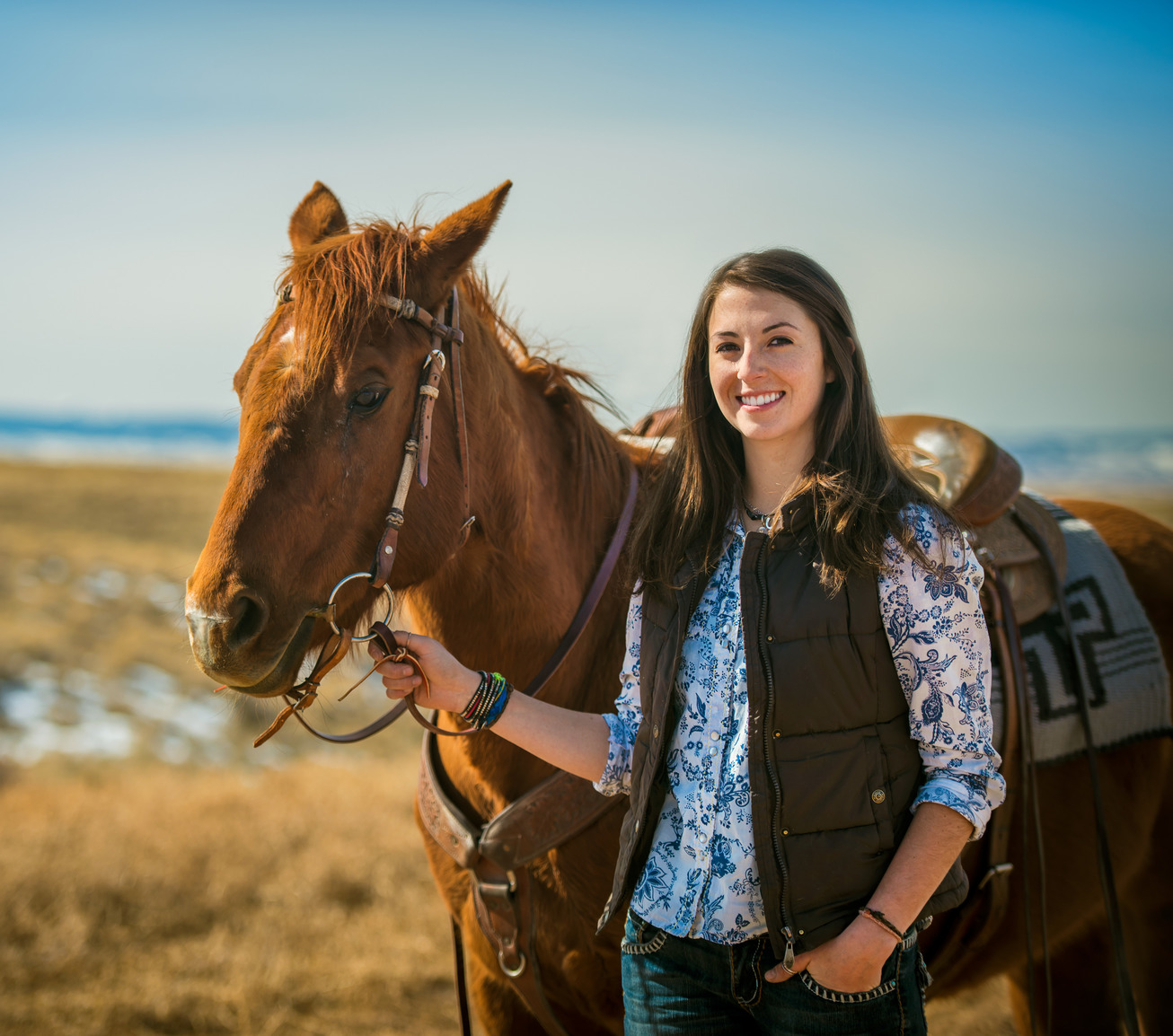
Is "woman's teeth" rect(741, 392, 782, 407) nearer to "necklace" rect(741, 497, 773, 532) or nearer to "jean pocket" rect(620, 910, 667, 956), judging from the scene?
"necklace" rect(741, 497, 773, 532)

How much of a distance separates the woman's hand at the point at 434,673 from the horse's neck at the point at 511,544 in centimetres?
37

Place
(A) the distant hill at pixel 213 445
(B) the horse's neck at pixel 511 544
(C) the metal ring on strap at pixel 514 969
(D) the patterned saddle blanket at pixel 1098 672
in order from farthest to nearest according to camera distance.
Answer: (A) the distant hill at pixel 213 445 → (D) the patterned saddle blanket at pixel 1098 672 → (C) the metal ring on strap at pixel 514 969 → (B) the horse's neck at pixel 511 544

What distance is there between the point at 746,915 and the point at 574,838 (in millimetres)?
700

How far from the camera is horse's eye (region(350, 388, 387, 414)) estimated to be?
68.0 inches

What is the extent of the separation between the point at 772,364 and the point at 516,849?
131 centimetres

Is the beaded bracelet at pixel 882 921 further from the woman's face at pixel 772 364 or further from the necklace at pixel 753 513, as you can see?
the woman's face at pixel 772 364

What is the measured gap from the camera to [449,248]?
188 cm

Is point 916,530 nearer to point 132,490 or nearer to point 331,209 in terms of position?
point 331,209

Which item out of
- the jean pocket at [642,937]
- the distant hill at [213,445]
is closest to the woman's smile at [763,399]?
the jean pocket at [642,937]

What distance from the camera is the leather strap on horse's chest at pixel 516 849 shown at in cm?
205

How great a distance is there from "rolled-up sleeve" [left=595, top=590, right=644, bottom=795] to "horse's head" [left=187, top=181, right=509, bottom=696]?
1.56 feet

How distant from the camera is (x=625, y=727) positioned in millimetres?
1741

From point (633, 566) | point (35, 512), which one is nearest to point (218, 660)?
point (633, 566)

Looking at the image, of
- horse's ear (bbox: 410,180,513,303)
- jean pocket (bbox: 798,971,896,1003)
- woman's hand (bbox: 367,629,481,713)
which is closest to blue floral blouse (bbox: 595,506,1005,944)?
jean pocket (bbox: 798,971,896,1003)
